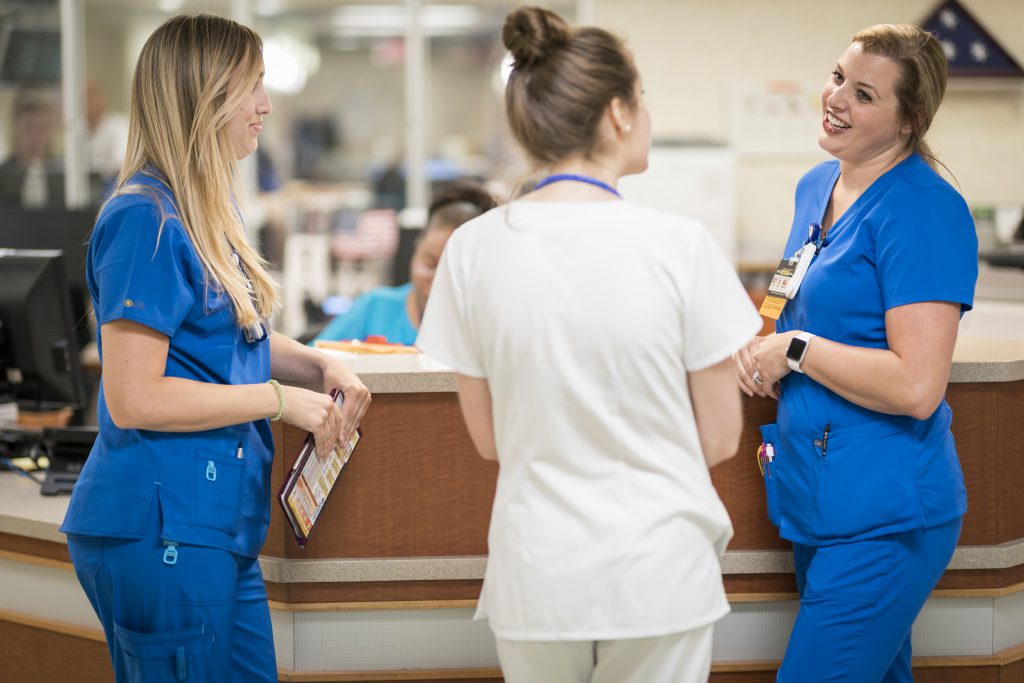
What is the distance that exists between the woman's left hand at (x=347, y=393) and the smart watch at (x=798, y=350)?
26.9 inches

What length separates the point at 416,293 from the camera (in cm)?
325

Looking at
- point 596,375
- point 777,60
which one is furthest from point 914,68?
point 777,60

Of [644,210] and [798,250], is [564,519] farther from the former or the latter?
[798,250]

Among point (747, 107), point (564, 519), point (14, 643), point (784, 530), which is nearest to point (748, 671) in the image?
point (784, 530)

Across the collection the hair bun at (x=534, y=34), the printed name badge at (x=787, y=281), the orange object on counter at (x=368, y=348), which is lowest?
the orange object on counter at (x=368, y=348)

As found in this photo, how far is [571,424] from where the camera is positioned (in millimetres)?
1273

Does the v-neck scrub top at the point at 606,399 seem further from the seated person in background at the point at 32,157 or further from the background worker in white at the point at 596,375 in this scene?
the seated person in background at the point at 32,157

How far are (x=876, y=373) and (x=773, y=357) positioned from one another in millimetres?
177

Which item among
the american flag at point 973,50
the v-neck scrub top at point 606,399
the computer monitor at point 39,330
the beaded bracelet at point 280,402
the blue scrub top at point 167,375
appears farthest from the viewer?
the american flag at point 973,50

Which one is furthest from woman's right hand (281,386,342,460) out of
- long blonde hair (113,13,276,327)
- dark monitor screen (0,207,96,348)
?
dark monitor screen (0,207,96,348)

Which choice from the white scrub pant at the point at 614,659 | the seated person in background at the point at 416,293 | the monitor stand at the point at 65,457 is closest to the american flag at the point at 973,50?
the seated person in background at the point at 416,293

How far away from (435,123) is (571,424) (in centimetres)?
610

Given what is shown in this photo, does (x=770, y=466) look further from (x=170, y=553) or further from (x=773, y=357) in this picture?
(x=170, y=553)

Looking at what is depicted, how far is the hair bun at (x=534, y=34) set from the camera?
50.2 inches
